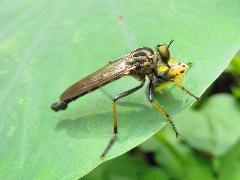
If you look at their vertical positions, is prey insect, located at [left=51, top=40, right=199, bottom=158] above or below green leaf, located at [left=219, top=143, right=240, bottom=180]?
above

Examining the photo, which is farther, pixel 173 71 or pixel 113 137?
pixel 173 71

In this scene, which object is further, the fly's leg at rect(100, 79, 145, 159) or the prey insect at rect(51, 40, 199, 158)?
the prey insect at rect(51, 40, 199, 158)

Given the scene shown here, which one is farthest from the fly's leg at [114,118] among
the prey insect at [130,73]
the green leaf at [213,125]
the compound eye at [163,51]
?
the green leaf at [213,125]

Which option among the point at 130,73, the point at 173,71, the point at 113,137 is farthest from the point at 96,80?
the point at 173,71

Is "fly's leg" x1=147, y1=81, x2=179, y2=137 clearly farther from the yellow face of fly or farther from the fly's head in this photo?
the fly's head

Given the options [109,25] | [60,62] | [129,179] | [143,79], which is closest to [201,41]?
[143,79]

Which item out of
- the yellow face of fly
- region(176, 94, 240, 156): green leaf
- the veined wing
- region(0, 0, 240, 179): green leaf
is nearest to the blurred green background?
region(176, 94, 240, 156): green leaf

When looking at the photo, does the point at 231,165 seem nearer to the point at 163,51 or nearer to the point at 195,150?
the point at 195,150

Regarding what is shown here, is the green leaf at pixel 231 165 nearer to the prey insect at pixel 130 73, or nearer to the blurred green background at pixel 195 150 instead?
the blurred green background at pixel 195 150
